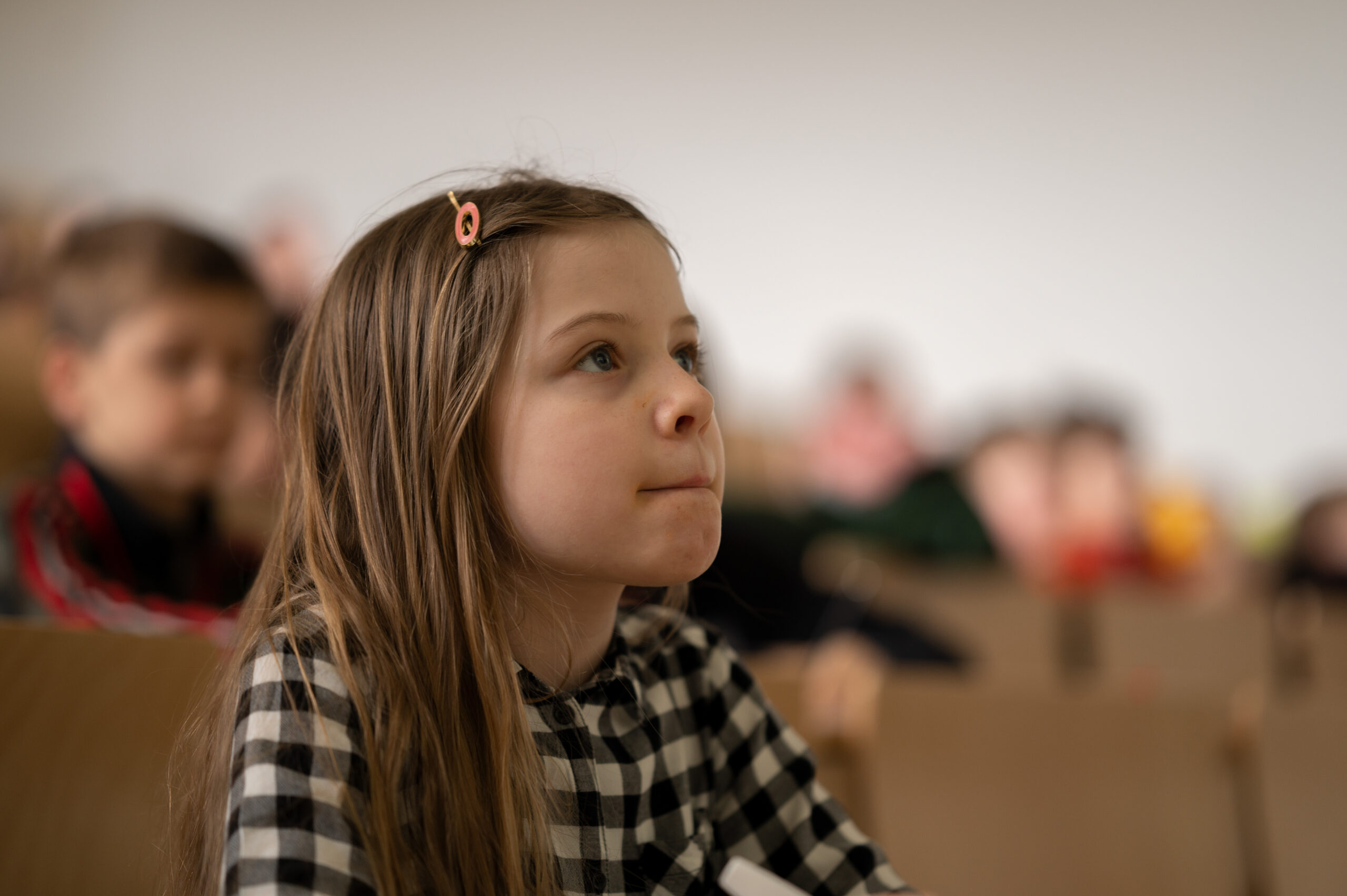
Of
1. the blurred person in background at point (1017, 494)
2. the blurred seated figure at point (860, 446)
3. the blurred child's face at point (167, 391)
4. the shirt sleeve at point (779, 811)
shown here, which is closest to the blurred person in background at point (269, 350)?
the blurred child's face at point (167, 391)

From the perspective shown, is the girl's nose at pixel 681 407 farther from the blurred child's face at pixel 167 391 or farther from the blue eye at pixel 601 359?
the blurred child's face at pixel 167 391

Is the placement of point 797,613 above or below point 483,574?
below

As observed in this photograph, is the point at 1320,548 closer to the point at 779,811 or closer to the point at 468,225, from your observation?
the point at 779,811

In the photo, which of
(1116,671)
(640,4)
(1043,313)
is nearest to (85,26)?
(640,4)

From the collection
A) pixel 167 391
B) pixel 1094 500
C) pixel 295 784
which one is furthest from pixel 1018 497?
pixel 295 784

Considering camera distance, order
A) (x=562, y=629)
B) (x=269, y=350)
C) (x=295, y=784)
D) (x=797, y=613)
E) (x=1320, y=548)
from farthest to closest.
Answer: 1. (x=1320, y=548)
2. (x=797, y=613)
3. (x=269, y=350)
4. (x=562, y=629)
5. (x=295, y=784)

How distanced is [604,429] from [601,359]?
44 millimetres

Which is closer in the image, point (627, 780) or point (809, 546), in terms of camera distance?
point (627, 780)

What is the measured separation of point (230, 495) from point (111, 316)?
11.7 inches

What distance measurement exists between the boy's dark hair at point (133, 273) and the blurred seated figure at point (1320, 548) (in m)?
2.24

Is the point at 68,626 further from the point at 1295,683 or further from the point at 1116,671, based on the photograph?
the point at 1295,683

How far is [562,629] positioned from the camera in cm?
48

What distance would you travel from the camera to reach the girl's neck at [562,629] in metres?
0.48

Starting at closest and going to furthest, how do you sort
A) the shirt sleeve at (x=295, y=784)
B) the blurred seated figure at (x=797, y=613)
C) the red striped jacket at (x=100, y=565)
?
the shirt sleeve at (x=295, y=784)
the red striped jacket at (x=100, y=565)
the blurred seated figure at (x=797, y=613)
